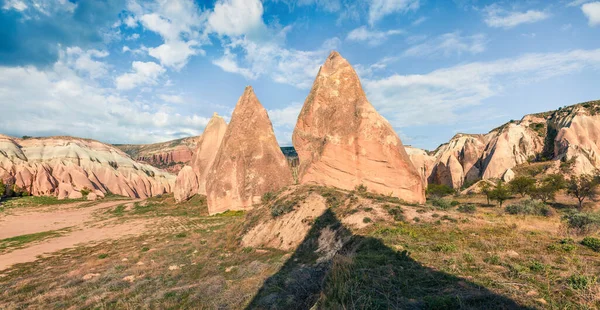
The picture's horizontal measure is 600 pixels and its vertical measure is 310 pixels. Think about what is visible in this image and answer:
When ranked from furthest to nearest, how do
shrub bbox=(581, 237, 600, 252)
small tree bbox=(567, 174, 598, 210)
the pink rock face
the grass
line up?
the pink rock face < small tree bbox=(567, 174, 598, 210) < the grass < shrub bbox=(581, 237, 600, 252)

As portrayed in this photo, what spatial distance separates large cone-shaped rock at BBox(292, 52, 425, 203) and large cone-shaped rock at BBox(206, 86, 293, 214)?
833 cm

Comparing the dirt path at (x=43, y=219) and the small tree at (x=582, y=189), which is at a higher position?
the small tree at (x=582, y=189)

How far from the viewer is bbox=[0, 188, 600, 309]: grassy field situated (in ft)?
17.4

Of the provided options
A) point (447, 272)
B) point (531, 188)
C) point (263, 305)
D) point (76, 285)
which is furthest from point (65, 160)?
point (531, 188)

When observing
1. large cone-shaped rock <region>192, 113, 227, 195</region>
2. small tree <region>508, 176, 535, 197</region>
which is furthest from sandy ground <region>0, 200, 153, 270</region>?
small tree <region>508, 176, 535, 197</region>

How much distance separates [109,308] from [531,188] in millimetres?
36703

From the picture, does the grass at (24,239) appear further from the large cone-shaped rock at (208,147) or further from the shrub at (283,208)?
the shrub at (283,208)

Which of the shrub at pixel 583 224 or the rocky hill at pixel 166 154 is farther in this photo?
the rocky hill at pixel 166 154

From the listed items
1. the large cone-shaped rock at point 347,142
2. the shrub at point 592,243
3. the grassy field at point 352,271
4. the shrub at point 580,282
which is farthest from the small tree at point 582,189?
the shrub at point 580,282

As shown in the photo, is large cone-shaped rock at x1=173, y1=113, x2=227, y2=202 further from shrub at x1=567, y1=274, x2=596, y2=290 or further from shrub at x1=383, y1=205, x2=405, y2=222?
shrub at x1=567, y1=274, x2=596, y2=290

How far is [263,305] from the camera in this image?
7418mm

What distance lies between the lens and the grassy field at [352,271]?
5305 mm

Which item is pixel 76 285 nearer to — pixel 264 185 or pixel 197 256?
pixel 197 256

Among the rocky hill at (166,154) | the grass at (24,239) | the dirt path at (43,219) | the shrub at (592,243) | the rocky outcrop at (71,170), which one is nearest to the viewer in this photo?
the shrub at (592,243)
